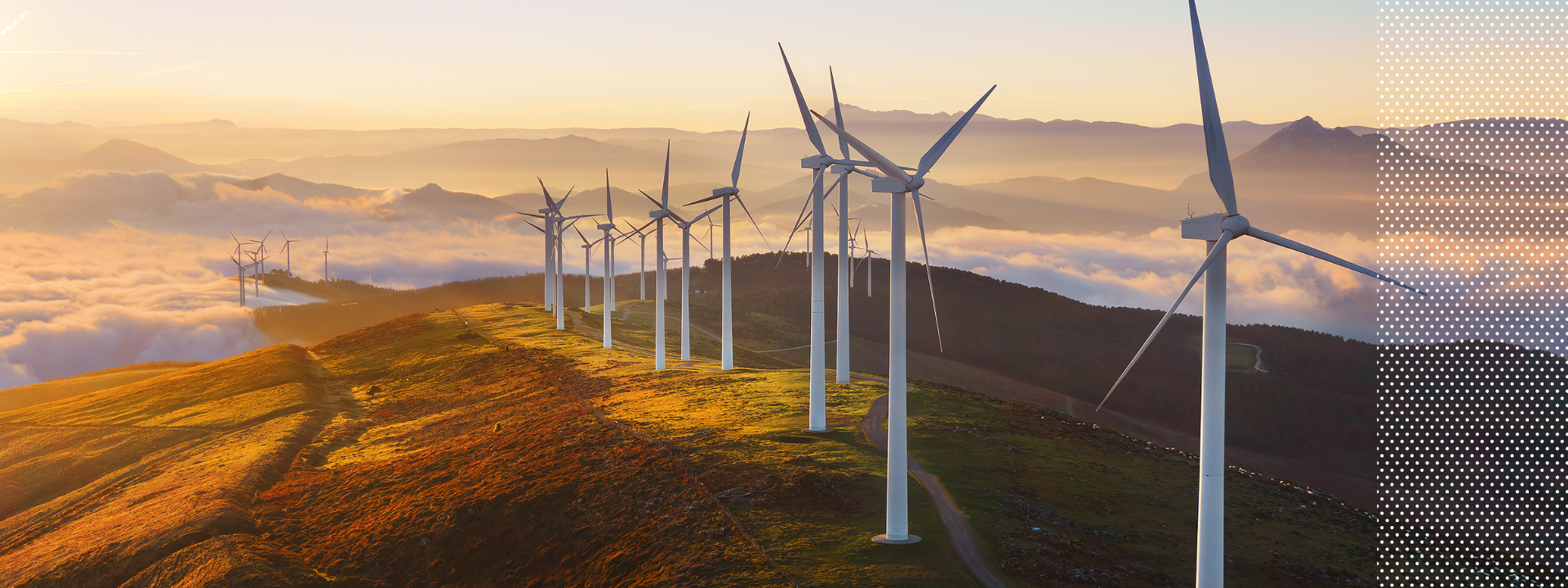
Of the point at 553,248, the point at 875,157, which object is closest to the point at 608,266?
the point at 553,248

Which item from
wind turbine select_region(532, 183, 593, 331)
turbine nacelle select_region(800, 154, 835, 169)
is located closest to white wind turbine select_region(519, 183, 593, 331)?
wind turbine select_region(532, 183, 593, 331)

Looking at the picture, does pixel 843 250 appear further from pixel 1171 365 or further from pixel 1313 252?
pixel 1171 365

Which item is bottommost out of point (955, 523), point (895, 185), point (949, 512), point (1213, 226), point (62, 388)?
point (62, 388)

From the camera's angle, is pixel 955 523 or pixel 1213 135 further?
pixel 955 523

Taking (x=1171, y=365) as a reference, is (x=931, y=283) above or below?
above

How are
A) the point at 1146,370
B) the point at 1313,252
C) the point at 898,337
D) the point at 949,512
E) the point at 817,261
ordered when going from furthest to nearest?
the point at 1146,370 < the point at 817,261 < the point at 949,512 < the point at 898,337 < the point at 1313,252

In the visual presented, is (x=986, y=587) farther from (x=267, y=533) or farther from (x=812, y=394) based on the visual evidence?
(x=267, y=533)

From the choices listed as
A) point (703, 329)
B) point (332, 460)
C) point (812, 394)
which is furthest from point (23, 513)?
point (703, 329)
